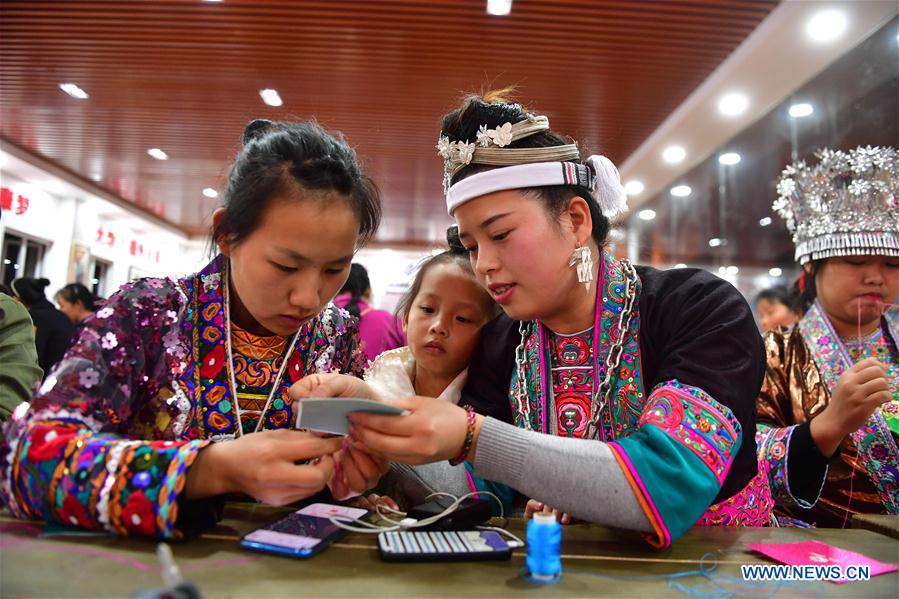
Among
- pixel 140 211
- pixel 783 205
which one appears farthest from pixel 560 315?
pixel 140 211

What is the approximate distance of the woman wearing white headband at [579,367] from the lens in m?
1.09

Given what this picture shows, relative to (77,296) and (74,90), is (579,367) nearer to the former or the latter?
(77,296)

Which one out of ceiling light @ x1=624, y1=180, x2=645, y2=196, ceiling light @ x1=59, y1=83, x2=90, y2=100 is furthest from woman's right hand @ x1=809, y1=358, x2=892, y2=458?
ceiling light @ x1=59, y1=83, x2=90, y2=100

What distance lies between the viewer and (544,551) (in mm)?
917

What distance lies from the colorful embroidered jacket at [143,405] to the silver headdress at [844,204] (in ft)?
6.53

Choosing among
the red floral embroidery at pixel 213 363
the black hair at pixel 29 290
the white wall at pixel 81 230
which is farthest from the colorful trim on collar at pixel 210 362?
the white wall at pixel 81 230

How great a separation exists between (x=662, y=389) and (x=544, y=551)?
462 millimetres

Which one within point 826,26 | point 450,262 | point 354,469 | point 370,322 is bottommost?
point 354,469

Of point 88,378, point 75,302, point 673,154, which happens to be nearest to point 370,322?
point 88,378

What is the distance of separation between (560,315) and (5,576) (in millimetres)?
1211

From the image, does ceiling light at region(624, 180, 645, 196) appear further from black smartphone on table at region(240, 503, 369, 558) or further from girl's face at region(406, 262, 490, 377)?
black smartphone on table at region(240, 503, 369, 558)

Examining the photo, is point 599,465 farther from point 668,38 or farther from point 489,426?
point 668,38

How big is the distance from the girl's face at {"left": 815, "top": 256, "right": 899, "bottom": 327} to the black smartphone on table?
213 centimetres

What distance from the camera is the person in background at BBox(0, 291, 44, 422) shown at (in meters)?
2.11
